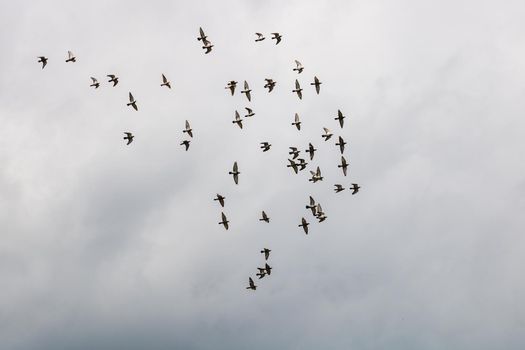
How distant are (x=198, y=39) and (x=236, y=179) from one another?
2538 cm

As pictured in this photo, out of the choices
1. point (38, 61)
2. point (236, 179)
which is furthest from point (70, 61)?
point (236, 179)

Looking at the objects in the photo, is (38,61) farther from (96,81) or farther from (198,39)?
(198,39)

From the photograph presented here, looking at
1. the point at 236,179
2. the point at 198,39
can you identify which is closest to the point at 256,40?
the point at 198,39

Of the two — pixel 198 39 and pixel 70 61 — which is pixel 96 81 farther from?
pixel 198 39

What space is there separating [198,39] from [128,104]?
16821 mm

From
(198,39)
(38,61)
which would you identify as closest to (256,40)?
(198,39)

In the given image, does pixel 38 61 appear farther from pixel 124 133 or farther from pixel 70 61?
pixel 124 133

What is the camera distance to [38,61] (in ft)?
648

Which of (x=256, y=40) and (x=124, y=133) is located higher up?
(x=256, y=40)

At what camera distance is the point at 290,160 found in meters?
199

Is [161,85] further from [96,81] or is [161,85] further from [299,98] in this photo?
[299,98]


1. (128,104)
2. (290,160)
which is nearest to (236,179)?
(290,160)

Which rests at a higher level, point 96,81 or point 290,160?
point 96,81

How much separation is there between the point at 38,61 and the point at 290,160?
47.3 metres
